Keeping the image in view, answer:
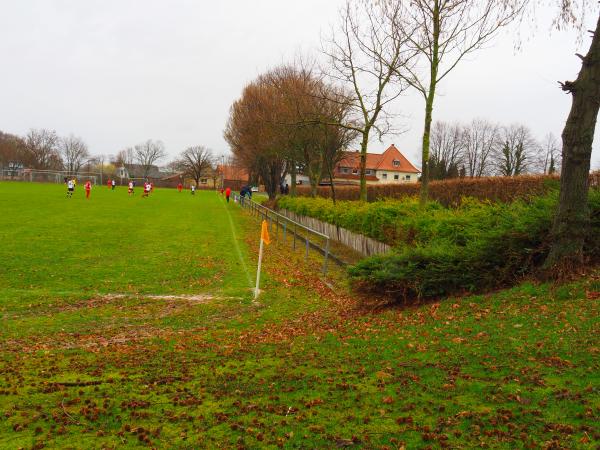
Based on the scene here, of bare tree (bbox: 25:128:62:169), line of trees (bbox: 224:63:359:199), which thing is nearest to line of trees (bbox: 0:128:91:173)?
bare tree (bbox: 25:128:62:169)

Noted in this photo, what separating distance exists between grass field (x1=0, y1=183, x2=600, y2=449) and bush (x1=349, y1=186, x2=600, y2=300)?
1.74ft

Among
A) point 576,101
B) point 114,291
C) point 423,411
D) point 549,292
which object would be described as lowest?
point 114,291

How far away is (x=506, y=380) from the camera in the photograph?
3.89 meters

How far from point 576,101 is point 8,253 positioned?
1415cm

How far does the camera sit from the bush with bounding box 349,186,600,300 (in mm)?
7188

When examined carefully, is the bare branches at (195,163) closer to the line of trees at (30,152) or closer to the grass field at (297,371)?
the line of trees at (30,152)

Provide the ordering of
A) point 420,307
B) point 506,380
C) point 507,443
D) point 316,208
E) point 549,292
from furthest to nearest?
point 316,208, point 420,307, point 549,292, point 506,380, point 507,443

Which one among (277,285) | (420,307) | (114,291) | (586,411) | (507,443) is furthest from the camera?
(277,285)

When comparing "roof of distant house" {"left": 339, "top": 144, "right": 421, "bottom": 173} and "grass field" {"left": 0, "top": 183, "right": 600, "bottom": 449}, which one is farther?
"roof of distant house" {"left": 339, "top": 144, "right": 421, "bottom": 173}

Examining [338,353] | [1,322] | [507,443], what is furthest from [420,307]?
[1,322]

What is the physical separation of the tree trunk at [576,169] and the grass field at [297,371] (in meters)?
0.49

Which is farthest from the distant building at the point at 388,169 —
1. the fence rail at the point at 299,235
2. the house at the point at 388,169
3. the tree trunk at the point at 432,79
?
the tree trunk at the point at 432,79

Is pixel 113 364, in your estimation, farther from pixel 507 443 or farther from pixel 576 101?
pixel 576 101

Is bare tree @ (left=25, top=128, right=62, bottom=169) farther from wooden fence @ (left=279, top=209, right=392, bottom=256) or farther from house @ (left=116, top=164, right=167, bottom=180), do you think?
wooden fence @ (left=279, top=209, right=392, bottom=256)
